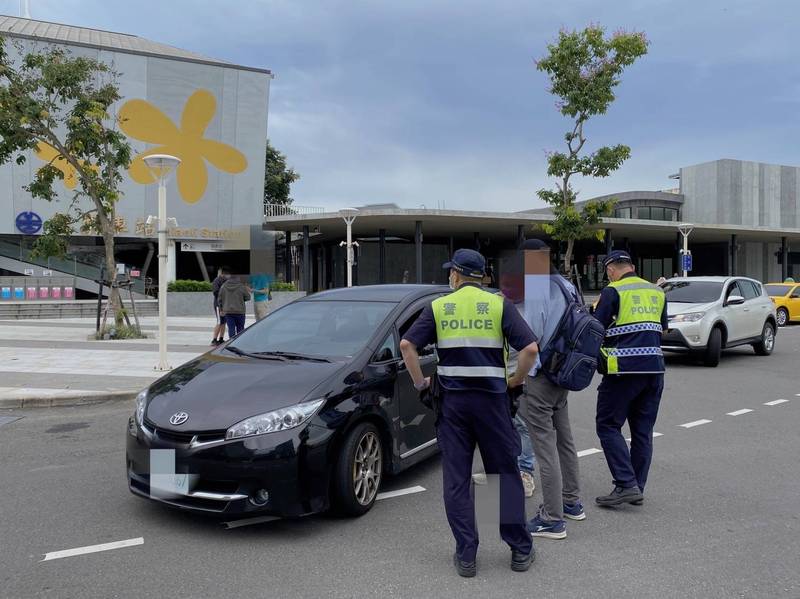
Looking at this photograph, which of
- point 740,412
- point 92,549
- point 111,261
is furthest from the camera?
point 111,261

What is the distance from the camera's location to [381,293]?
5.37 meters

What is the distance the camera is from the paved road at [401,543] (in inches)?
130

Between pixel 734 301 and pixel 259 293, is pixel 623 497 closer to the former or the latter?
pixel 734 301

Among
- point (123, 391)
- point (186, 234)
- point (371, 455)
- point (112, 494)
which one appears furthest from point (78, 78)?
point (186, 234)

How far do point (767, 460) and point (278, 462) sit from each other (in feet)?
14.8

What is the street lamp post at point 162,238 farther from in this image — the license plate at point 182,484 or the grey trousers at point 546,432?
the grey trousers at point 546,432

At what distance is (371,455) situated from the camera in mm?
4328

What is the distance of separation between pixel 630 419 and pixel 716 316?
7.84 metres

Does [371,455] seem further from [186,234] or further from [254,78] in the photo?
[254,78]

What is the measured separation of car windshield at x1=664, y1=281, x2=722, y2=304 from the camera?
11711 millimetres

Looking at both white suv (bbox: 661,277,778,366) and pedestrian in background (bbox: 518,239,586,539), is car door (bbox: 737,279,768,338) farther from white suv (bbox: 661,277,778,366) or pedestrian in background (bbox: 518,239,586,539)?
pedestrian in background (bbox: 518,239,586,539)

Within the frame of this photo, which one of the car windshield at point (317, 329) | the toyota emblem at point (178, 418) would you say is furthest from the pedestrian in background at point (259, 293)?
the toyota emblem at point (178, 418)

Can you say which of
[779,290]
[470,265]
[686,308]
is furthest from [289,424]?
[779,290]

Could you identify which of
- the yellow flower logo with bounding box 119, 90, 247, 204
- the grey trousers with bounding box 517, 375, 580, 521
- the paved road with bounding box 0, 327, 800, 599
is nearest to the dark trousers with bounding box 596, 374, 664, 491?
the paved road with bounding box 0, 327, 800, 599
